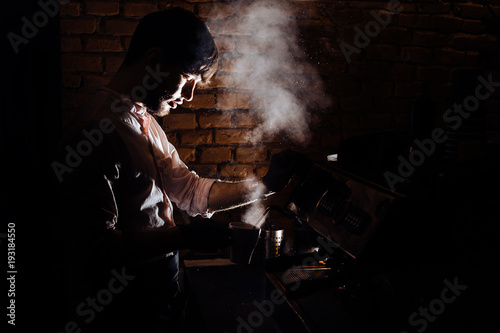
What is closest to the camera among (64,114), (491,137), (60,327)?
(60,327)

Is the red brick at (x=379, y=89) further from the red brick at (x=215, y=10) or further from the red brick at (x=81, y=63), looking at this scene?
the red brick at (x=81, y=63)

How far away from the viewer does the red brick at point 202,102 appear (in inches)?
90.8

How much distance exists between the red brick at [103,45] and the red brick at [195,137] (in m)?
0.60

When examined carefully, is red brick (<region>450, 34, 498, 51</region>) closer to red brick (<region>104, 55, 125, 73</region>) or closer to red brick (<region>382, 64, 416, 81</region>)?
red brick (<region>382, 64, 416, 81</region>)

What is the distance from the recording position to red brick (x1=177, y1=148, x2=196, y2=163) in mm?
2342

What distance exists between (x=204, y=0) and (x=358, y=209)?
1.59 meters

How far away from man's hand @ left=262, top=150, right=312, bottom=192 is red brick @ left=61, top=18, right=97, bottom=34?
1.26 meters

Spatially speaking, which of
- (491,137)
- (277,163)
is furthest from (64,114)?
(491,137)

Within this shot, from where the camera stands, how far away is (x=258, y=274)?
198cm

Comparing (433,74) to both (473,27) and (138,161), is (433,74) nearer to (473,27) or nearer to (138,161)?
(473,27)

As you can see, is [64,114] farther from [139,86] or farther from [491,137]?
[491,137]

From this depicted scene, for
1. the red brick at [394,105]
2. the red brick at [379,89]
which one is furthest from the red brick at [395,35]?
the red brick at [394,105]

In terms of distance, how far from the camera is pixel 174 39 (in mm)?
1552

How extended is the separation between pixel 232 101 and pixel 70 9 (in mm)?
1012
